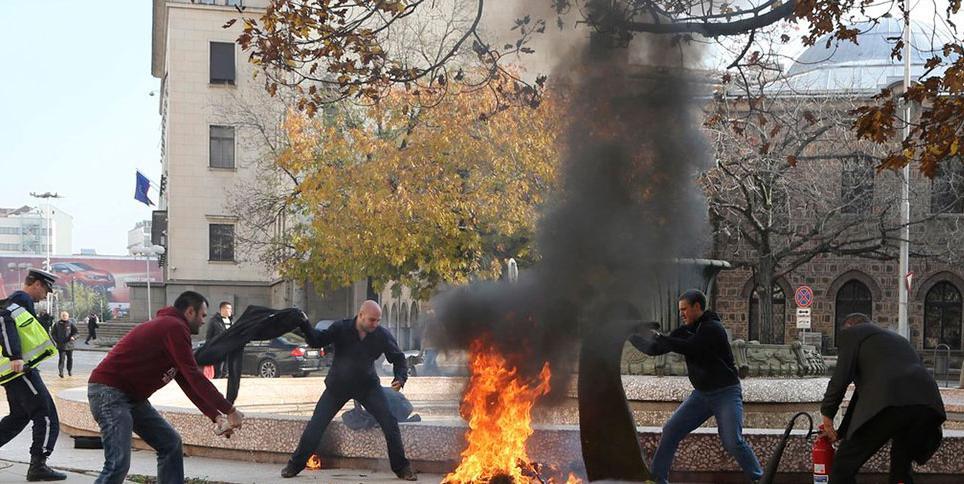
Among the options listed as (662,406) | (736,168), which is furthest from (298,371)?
(662,406)

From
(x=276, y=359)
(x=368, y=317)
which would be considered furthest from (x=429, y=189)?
(x=368, y=317)

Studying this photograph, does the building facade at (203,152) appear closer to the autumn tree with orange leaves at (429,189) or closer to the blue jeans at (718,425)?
the autumn tree with orange leaves at (429,189)

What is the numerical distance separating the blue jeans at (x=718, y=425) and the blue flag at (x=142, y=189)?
134ft

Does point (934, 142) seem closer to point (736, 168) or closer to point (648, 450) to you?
point (648, 450)

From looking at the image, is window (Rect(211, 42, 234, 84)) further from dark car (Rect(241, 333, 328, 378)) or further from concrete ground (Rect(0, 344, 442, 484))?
concrete ground (Rect(0, 344, 442, 484))

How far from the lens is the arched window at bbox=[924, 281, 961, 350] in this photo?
38719mm

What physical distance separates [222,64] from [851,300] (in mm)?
26585

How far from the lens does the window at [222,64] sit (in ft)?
158

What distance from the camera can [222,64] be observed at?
158ft

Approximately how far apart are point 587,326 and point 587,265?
46 centimetres

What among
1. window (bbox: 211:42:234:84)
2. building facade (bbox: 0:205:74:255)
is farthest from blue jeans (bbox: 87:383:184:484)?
building facade (bbox: 0:205:74:255)

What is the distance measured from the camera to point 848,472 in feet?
23.3

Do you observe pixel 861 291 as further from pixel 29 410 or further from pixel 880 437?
pixel 29 410

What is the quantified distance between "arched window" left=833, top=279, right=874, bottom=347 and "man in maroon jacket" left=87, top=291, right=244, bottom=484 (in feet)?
117
